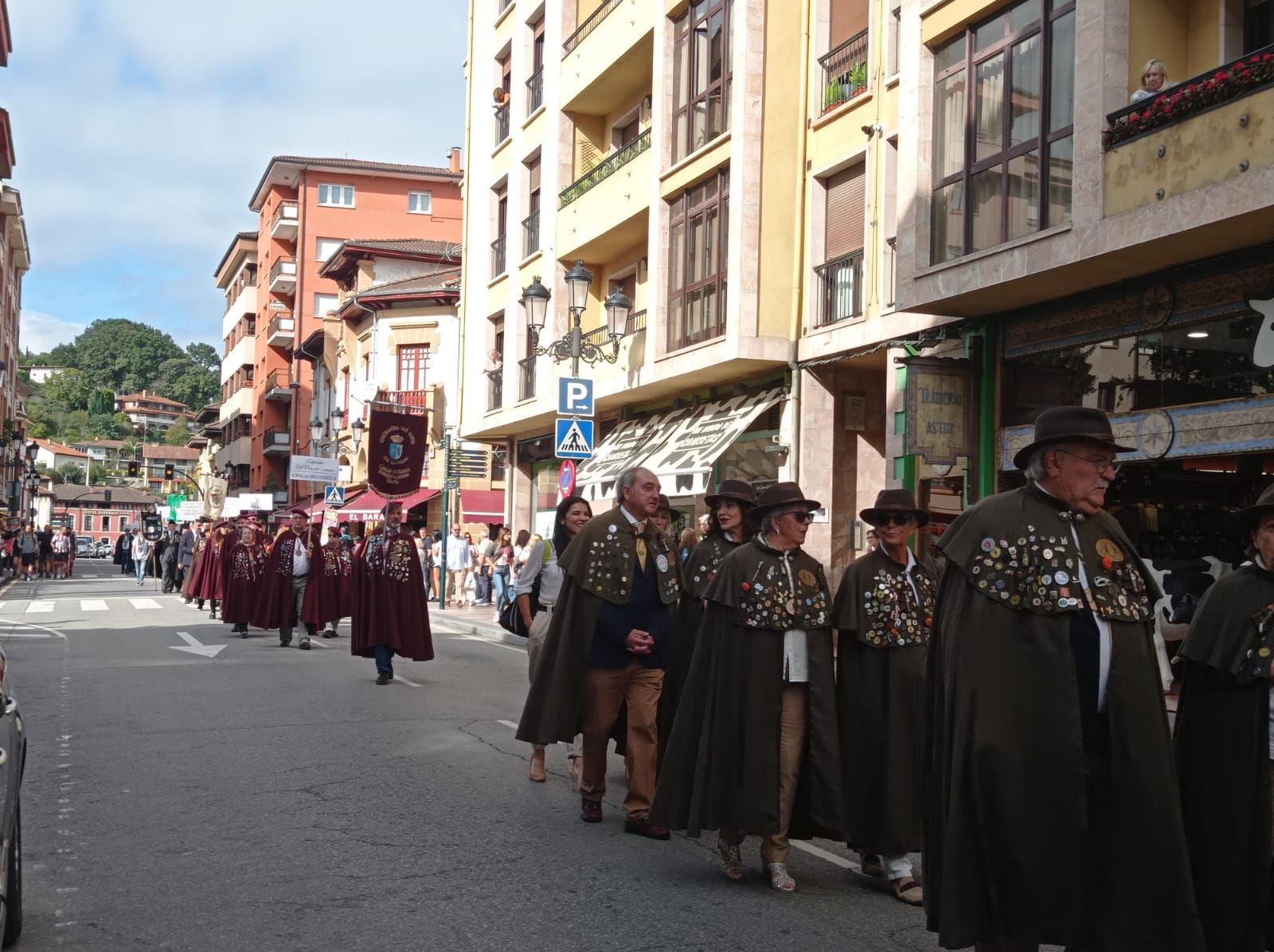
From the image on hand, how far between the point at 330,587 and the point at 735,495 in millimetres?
13133

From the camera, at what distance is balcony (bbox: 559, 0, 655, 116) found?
24.6m

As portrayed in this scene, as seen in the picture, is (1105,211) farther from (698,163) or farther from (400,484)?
(400,484)

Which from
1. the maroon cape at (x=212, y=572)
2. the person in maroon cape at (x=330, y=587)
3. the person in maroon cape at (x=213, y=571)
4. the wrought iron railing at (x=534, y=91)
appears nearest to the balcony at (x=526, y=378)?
the wrought iron railing at (x=534, y=91)

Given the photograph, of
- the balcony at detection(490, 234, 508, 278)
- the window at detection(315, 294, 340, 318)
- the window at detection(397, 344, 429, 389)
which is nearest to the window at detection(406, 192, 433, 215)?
the window at detection(315, 294, 340, 318)

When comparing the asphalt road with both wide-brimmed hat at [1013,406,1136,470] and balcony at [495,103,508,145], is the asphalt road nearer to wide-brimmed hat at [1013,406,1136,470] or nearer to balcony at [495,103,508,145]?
wide-brimmed hat at [1013,406,1136,470]

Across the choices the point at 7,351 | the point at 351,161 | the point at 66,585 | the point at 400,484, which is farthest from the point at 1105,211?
the point at 7,351

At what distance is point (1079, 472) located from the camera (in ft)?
15.0

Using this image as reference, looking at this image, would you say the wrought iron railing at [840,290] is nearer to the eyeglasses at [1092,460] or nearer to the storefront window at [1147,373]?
the storefront window at [1147,373]

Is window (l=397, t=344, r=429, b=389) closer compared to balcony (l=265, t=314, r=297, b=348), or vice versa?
window (l=397, t=344, r=429, b=389)

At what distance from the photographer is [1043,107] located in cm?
1420

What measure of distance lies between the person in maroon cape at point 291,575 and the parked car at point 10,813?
14.1 metres

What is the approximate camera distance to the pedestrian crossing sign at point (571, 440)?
1981 centimetres

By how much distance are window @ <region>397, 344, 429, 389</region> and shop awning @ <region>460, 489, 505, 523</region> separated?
29.6ft

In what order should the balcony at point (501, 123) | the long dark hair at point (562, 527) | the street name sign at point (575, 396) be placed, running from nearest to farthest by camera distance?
1. the long dark hair at point (562, 527)
2. the street name sign at point (575, 396)
3. the balcony at point (501, 123)
